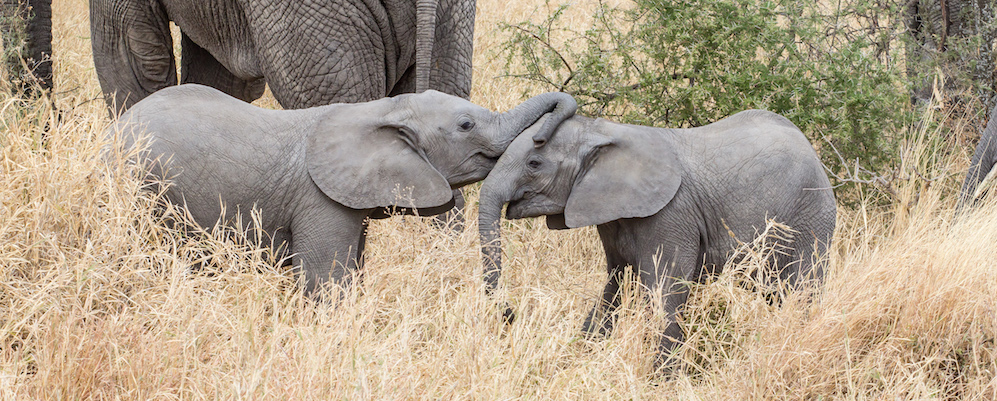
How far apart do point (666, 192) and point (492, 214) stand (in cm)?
63

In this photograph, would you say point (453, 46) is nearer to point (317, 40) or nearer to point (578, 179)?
point (317, 40)

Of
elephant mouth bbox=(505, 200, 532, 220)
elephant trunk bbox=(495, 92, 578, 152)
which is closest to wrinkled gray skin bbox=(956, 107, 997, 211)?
elephant trunk bbox=(495, 92, 578, 152)

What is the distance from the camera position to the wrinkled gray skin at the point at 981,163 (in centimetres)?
502

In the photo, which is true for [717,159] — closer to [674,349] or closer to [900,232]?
[674,349]

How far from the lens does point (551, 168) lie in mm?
4094

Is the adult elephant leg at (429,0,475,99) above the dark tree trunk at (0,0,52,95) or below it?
above

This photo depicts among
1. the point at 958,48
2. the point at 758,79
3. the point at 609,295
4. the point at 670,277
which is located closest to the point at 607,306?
the point at 609,295

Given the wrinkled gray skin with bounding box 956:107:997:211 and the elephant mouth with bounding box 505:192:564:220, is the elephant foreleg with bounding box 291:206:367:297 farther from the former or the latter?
the wrinkled gray skin with bounding box 956:107:997:211

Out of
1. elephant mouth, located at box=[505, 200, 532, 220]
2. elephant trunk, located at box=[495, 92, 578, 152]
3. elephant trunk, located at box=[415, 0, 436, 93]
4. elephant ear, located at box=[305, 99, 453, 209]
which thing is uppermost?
elephant trunk, located at box=[415, 0, 436, 93]

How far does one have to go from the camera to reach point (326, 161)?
13.7 feet

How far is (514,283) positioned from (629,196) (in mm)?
715

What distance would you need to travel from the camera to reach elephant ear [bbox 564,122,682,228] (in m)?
4.05

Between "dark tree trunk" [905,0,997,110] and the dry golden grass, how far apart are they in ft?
6.81

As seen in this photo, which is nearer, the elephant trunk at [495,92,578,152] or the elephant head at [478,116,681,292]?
the elephant head at [478,116,681,292]
